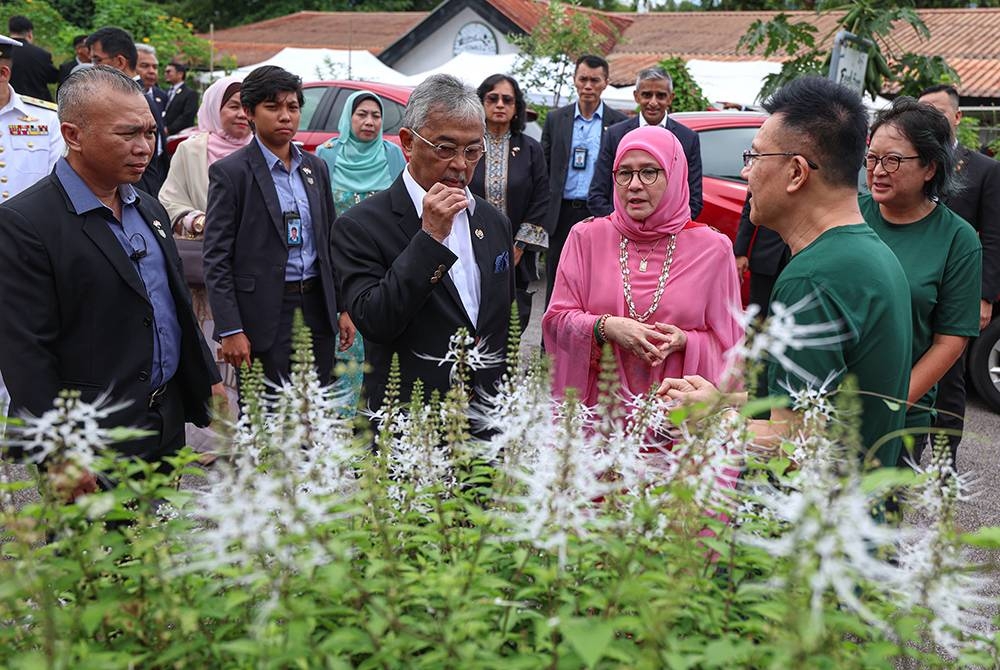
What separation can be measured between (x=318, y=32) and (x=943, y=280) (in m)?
42.9

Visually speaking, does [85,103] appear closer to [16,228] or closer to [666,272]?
[16,228]

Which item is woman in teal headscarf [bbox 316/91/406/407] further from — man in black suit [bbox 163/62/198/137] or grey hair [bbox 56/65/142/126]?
man in black suit [bbox 163/62/198/137]

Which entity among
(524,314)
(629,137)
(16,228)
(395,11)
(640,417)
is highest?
(395,11)

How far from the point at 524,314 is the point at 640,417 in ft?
16.9

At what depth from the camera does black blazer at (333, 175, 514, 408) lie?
3578mm

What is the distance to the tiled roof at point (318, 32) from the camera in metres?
40.7

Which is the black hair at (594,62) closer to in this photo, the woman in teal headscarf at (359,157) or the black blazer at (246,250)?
the woman in teal headscarf at (359,157)

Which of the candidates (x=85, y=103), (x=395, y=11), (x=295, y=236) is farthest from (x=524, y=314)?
(x=395, y=11)

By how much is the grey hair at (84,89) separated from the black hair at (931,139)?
3007mm

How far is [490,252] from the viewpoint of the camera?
3988 mm

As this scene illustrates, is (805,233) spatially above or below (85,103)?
below

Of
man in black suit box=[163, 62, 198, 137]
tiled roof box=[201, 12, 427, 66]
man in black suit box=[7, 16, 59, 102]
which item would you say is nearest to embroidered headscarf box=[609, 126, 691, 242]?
man in black suit box=[7, 16, 59, 102]

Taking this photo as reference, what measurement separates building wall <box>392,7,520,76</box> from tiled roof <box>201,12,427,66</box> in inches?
131

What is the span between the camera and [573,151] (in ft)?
29.0
